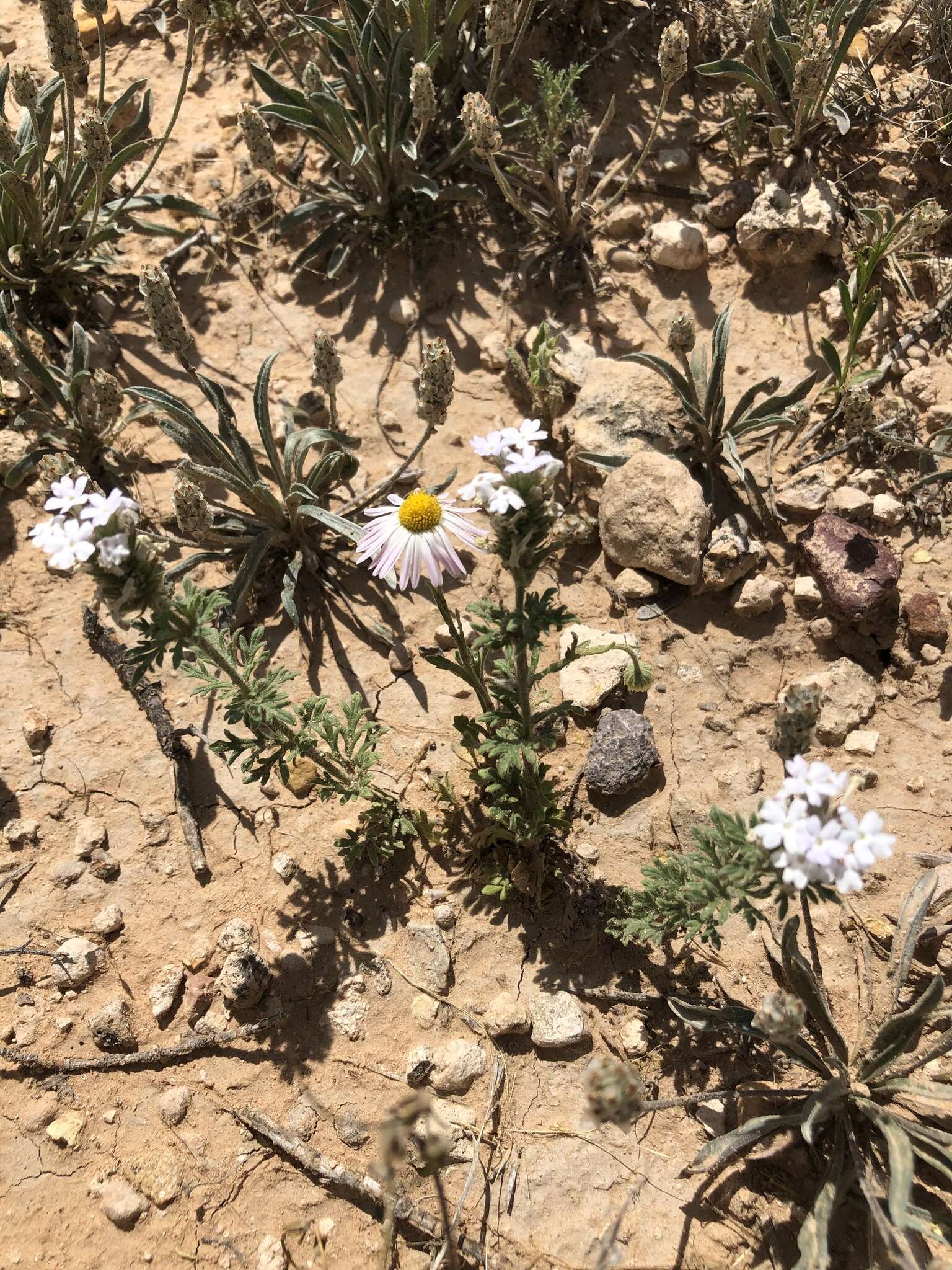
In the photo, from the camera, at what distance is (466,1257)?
267 cm

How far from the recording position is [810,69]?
4125 mm

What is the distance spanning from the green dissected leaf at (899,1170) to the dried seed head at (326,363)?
10.7ft

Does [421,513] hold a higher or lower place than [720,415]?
higher

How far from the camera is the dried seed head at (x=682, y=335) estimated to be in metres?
3.83


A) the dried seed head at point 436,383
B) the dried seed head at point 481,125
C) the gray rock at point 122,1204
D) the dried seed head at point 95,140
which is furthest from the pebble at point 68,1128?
the dried seed head at point 481,125

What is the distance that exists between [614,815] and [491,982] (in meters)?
0.75

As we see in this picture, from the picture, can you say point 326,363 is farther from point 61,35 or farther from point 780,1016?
point 780,1016

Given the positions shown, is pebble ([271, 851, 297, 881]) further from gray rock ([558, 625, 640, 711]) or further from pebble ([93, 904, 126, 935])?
gray rock ([558, 625, 640, 711])

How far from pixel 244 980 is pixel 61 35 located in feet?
12.8

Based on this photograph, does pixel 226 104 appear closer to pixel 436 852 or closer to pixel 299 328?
pixel 299 328

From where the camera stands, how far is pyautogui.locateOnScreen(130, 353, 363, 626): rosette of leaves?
384 centimetres

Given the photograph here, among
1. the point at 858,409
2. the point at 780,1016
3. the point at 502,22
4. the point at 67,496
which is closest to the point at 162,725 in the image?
the point at 67,496

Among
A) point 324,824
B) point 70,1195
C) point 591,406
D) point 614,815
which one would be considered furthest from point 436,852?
point 591,406

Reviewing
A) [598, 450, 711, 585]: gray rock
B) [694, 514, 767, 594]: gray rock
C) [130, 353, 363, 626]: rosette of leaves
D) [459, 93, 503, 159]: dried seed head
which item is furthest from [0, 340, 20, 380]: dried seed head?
[694, 514, 767, 594]: gray rock
